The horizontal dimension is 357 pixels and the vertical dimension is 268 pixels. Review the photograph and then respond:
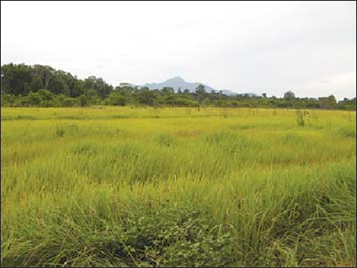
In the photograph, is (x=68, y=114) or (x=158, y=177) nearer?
(x=158, y=177)

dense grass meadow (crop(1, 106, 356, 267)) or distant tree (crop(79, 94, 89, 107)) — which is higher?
distant tree (crop(79, 94, 89, 107))

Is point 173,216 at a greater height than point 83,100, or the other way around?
point 83,100

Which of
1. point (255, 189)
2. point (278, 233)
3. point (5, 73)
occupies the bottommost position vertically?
point (278, 233)

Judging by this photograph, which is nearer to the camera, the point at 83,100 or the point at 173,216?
the point at 173,216

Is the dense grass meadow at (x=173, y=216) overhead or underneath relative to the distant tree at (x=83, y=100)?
underneath

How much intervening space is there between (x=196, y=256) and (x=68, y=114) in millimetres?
11228

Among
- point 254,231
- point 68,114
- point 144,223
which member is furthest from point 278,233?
point 68,114

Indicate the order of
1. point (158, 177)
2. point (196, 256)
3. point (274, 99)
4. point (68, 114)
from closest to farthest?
point (196, 256) → point (158, 177) → point (68, 114) → point (274, 99)

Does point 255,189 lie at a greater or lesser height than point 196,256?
greater

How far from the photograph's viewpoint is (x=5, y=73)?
500 cm

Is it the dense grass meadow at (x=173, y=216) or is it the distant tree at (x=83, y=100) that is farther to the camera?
the distant tree at (x=83, y=100)

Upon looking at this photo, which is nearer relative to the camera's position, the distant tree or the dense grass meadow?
the dense grass meadow

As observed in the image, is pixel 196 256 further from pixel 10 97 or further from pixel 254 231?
pixel 10 97

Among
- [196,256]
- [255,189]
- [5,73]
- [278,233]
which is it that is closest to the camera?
[196,256]
